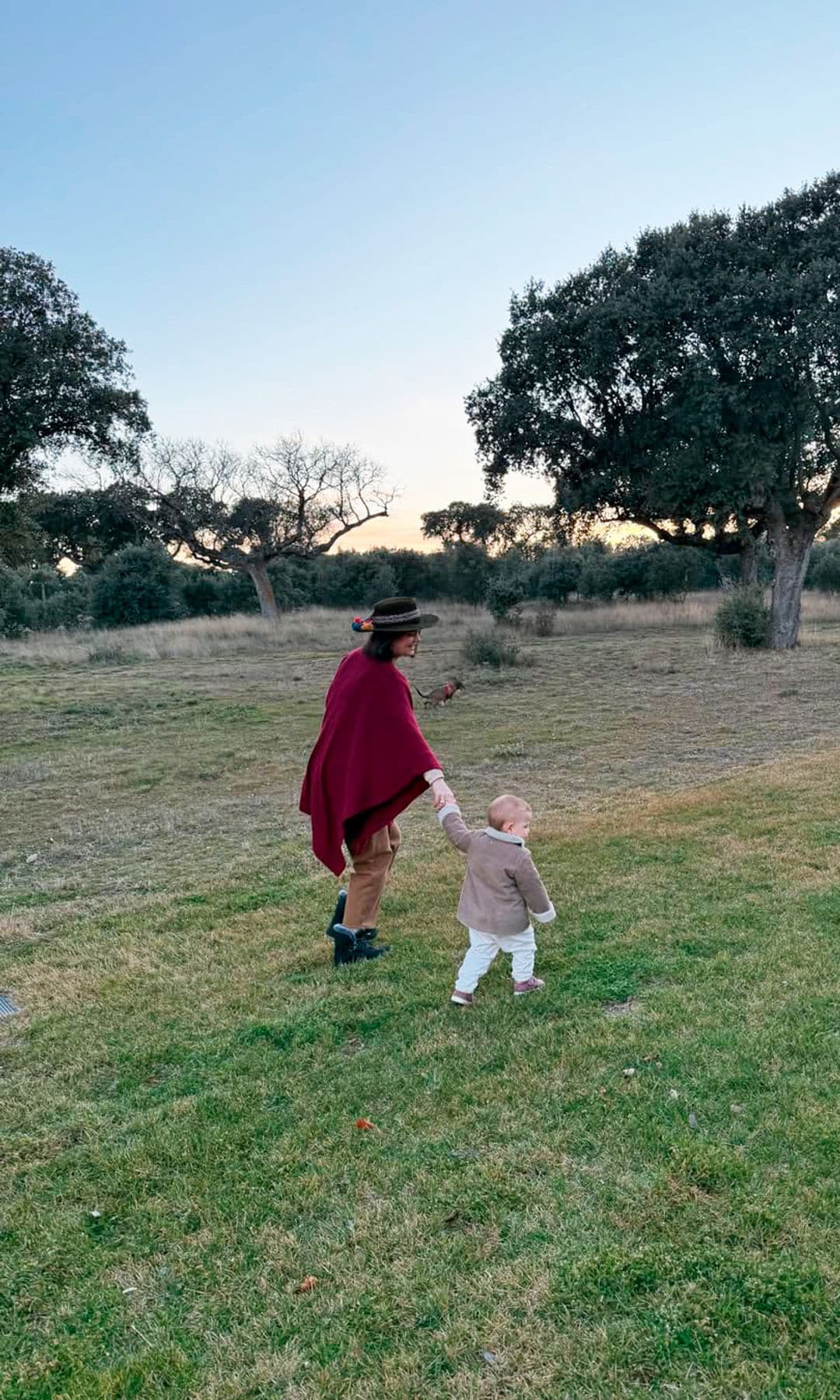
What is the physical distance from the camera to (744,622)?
19.6 m

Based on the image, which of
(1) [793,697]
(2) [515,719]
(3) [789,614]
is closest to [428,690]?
(2) [515,719]

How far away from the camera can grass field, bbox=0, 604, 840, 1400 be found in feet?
7.09

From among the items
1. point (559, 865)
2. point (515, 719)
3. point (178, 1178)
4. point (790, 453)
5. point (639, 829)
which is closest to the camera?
point (178, 1178)

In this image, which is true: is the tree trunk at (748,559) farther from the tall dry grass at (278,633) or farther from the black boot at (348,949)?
the black boot at (348,949)

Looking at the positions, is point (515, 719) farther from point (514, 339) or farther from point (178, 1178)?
point (514, 339)

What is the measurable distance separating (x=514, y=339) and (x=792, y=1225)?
825 inches

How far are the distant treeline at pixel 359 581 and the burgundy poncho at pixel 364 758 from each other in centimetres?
2471

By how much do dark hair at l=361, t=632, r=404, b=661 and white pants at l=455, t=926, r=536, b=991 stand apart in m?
1.52

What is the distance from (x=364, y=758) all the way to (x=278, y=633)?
24.3 meters

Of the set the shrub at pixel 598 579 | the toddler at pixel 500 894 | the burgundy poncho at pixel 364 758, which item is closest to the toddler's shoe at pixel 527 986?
the toddler at pixel 500 894

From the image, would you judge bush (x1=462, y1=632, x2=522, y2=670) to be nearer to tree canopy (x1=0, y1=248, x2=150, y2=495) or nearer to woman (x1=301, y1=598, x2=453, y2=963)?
tree canopy (x1=0, y1=248, x2=150, y2=495)

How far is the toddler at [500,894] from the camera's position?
4.01 metres

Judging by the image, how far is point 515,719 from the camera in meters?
13.0

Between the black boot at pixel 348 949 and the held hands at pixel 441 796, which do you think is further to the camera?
the black boot at pixel 348 949
